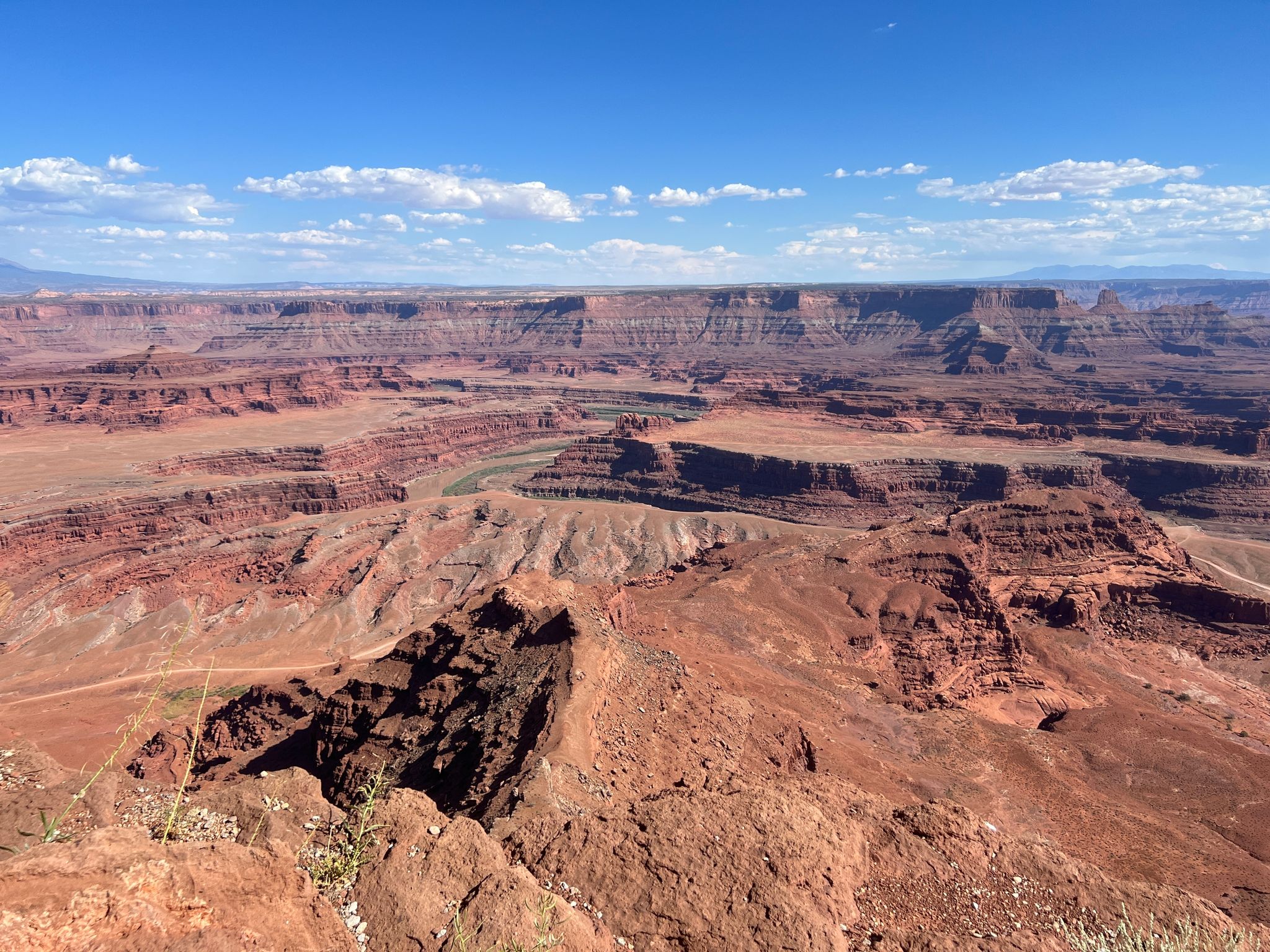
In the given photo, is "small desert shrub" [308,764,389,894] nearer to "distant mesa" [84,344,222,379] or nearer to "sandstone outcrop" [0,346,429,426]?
"sandstone outcrop" [0,346,429,426]

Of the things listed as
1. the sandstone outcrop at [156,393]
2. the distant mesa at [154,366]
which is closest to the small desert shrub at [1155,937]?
the sandstone outcrop at [156,393]

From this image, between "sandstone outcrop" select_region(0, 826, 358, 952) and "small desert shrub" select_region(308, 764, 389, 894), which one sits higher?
"sandstone outcrop" select_region(0, 826, 358, 952)

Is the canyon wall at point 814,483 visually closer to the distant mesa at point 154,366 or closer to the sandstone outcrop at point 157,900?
the sandstone outcrop at point 157,900

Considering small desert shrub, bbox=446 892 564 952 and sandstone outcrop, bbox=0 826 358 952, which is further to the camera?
small desert shrub, bbox=446 892 564 952

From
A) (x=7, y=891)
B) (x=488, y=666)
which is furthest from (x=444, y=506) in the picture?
(x=7, y=891)

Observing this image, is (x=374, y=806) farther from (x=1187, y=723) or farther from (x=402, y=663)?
(x=1187, y=723)

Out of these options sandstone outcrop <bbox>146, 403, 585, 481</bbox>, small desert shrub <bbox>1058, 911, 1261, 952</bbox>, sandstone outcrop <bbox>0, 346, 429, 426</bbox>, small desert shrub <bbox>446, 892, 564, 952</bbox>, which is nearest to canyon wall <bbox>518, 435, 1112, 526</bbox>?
sandstone outcrop <bbox>146, 403, 585, 481</bbox>
